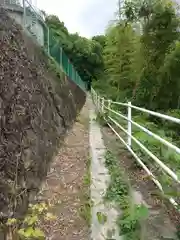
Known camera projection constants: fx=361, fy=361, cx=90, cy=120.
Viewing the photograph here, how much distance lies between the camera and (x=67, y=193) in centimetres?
408

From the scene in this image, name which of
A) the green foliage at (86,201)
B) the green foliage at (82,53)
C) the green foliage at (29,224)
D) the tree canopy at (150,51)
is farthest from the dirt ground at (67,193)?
the green foliage at (82,53)

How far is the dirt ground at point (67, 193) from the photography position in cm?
311

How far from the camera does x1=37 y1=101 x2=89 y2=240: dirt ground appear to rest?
3.11m

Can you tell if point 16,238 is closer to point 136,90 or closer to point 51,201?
point 51,201

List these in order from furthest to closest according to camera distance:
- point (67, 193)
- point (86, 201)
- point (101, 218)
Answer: point (67, 193) → point (86, 201) → point (101, 218)

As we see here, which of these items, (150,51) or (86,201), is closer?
(86,201)

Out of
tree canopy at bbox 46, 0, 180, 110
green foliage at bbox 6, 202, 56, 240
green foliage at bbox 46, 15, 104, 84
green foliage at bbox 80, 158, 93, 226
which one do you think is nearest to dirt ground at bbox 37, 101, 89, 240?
green foliage at bbox 80, 158, 93, 226

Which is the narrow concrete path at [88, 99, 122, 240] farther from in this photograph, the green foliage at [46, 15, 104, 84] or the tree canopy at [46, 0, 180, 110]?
the green foliage at [46, 15, 104, 84]

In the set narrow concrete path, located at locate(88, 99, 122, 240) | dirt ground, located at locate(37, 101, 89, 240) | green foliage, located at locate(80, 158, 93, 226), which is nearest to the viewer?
narrow concrete path, located at locate(88, 99, 122, 240)

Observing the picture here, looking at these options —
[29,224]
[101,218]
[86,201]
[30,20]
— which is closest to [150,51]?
[30,20]

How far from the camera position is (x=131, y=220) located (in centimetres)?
294

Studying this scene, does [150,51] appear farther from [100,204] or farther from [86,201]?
[100,204]

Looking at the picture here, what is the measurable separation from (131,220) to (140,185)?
3.99 ft

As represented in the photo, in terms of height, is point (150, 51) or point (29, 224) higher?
point (150, 51)
